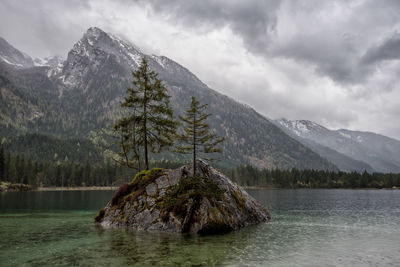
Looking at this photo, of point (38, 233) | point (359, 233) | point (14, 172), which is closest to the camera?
point (38, 233)

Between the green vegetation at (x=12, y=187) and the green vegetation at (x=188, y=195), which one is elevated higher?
the green vegetation at (x=188, y=195)

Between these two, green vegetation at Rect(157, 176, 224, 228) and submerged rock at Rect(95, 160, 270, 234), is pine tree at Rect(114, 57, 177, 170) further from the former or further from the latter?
green vegetation at Rect(157, 176, 224, 228)

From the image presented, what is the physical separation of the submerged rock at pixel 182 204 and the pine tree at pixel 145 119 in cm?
511

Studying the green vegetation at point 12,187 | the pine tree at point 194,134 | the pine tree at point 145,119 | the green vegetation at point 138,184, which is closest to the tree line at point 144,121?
the pine tree at point 145,119

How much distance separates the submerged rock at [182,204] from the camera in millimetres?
32406

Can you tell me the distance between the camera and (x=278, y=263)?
18.7 meters

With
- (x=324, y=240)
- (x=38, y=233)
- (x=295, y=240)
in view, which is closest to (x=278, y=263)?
(x=295, y=240)

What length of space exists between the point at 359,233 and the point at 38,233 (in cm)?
3515

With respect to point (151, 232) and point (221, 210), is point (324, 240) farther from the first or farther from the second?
point (151, 232)

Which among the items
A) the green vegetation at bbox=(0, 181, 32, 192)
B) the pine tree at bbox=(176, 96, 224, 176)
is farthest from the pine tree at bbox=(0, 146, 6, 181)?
the pine tree at bbox=(176, 96, 224, 176)

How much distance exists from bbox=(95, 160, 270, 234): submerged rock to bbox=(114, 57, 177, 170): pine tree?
16.8 feet

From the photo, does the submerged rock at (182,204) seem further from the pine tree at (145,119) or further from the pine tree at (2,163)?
the pine tree at (2,163)

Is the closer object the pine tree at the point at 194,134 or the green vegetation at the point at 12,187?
the pine tree at the point at 194,134

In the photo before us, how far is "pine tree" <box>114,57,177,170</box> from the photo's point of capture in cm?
4312
